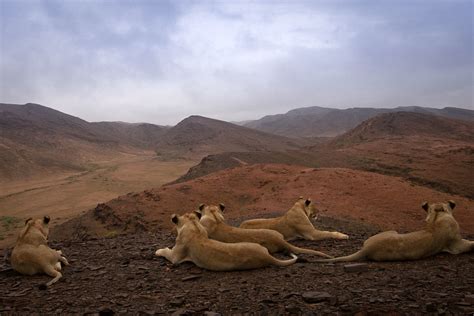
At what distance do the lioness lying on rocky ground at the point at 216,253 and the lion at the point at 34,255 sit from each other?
2.03 m

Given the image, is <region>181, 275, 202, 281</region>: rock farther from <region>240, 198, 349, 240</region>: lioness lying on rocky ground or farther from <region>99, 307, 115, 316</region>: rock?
<region>240, 198, 349, 240</region>: lioness lying on rocky ground

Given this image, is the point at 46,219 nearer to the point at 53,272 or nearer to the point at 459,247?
the point at 53,272

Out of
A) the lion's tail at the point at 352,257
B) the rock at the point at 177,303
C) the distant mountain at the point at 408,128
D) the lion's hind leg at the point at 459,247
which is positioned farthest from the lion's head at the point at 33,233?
the distant mountain at the point at 408,128

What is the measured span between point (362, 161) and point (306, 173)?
572 inches

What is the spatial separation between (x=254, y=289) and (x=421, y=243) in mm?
2823

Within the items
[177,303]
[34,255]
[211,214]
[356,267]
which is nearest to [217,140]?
[211,214]

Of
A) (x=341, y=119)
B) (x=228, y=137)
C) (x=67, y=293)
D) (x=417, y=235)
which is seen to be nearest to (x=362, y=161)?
(x=417, y=235)

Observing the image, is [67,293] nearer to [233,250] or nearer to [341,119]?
[233,250]

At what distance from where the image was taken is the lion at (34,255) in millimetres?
7066

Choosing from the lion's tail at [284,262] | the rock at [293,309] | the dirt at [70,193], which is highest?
the lion's tail at [284,262]

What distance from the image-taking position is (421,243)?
651cm

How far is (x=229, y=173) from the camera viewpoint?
77.7 feet

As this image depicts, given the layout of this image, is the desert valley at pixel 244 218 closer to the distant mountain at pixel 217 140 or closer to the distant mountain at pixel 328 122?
the distant mountain at pixel 217 140

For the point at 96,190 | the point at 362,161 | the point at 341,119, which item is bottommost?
the point at 96,190
